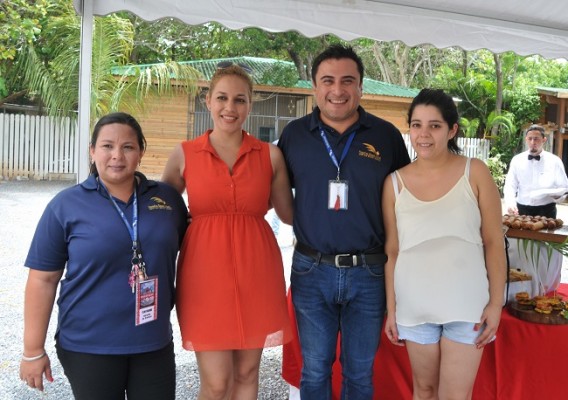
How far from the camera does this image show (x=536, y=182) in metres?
7.02

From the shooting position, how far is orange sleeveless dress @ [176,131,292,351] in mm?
2191

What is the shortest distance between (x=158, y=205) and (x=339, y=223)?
2.56 ft

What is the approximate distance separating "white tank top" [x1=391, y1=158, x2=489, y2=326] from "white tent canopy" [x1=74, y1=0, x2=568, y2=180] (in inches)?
80.1

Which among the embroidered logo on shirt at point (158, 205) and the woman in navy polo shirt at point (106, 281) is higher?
the embroidered logo on shirt at point (158, 205)

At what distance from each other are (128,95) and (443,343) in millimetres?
12158

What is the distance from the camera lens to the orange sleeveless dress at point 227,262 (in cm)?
219

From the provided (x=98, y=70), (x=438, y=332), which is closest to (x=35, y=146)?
(x=98, y=70)

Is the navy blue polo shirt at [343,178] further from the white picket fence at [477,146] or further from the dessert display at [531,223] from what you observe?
the white picket fence at [477,146]

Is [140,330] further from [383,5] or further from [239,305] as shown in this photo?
[383,5]

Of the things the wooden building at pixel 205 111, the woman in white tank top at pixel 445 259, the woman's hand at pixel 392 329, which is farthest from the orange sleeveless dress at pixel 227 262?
the wooden building at pixel 205 111

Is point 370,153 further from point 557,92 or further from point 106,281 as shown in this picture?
point 557,92

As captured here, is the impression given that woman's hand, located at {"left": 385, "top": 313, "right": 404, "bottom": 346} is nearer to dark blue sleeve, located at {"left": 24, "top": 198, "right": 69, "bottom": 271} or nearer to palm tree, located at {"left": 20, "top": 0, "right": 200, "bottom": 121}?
dark blue sleeve, located at {"left": 24, "top": 198, "right": 69, "bottom": 271}

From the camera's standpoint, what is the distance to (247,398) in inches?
93.8

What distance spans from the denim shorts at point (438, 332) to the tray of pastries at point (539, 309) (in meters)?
0.69
